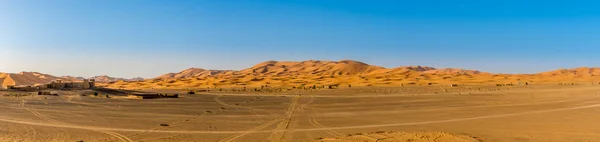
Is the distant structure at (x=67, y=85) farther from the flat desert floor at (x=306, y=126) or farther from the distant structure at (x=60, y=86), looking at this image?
the flat desert floor at (x=306, y=126)

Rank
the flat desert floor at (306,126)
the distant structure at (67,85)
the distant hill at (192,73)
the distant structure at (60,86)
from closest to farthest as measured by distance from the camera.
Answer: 1. the flat desert floor at (306,126)
2. the distant structure at (60,86)
3. the distant structure at (67,85)
4. the distant hill at (192,73)

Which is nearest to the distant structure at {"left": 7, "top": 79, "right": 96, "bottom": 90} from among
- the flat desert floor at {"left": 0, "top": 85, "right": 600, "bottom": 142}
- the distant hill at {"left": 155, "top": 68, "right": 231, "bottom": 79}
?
the flat desert floor at {"left": 0, "top": 85, "right": 600, "bottom": 142}

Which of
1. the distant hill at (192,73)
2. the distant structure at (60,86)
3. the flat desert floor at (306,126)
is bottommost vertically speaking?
the flat desert floor at (306,126)

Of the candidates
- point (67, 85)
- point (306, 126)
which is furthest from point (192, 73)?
point (306, 126)

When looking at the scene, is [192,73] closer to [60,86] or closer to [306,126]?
[60,86]

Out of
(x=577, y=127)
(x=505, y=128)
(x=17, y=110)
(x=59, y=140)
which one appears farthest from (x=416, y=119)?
(x=17, y=110)

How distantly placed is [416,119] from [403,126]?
2.17 m

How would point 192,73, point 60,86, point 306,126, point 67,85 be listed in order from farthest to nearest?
point 192,73
point 67,85
point 60,86
point 306,126

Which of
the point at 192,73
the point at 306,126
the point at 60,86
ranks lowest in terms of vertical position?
the point at 306,126

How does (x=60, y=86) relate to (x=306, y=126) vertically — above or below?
above

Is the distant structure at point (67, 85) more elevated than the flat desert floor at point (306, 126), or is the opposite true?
the distant structure at point (67, 85)

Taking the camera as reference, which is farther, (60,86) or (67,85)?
(67,85)

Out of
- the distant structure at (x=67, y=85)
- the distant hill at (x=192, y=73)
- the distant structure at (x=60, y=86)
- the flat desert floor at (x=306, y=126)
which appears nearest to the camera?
the flat desert floor at (x=306, y=126)

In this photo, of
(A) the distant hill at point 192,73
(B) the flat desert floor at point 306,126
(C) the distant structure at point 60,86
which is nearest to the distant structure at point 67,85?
(C) the distant structure at point 60,86
